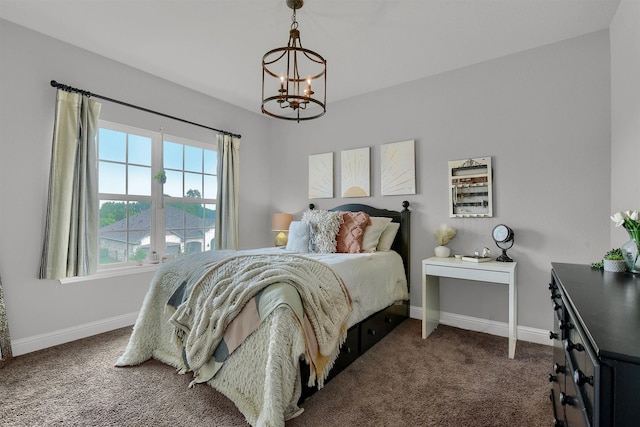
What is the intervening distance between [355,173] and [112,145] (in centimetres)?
263

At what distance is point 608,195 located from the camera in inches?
96.9

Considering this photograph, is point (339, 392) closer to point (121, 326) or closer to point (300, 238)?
point (300, 238)

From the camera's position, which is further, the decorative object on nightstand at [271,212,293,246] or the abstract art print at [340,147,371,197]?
the decorative object on nightstand at [271,212,293,246]

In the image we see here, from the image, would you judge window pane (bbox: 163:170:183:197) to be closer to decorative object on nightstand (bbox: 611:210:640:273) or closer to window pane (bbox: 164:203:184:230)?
window pane (bbox: 164:203:184:230)

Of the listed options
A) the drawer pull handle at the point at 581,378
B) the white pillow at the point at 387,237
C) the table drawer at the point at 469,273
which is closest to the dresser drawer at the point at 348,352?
the table drawer at the point at 469,273

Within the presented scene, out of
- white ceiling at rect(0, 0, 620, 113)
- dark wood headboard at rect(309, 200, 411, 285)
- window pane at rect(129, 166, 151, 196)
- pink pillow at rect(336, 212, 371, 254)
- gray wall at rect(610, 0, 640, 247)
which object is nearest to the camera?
gray wall at rect(610, 0, 640, 247)

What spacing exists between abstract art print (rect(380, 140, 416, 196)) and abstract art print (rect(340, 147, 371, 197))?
0.63 ft

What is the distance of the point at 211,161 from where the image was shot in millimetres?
4051

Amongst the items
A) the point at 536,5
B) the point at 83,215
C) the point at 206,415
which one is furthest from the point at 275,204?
the point at 536,5

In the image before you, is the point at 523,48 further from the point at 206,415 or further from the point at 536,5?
the point at 206,415

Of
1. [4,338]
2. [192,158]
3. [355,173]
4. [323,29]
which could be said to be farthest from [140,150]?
[355,173]

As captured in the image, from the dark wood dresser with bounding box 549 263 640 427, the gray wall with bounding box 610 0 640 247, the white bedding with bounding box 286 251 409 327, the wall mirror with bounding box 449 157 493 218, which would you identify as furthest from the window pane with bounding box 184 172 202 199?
the gray wall with bounding box 610 0 640 247

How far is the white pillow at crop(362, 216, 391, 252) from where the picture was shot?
3135 millimetres

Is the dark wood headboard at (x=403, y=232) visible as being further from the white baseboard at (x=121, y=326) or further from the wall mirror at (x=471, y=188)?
the white baseboard at (x=121, y=326)
